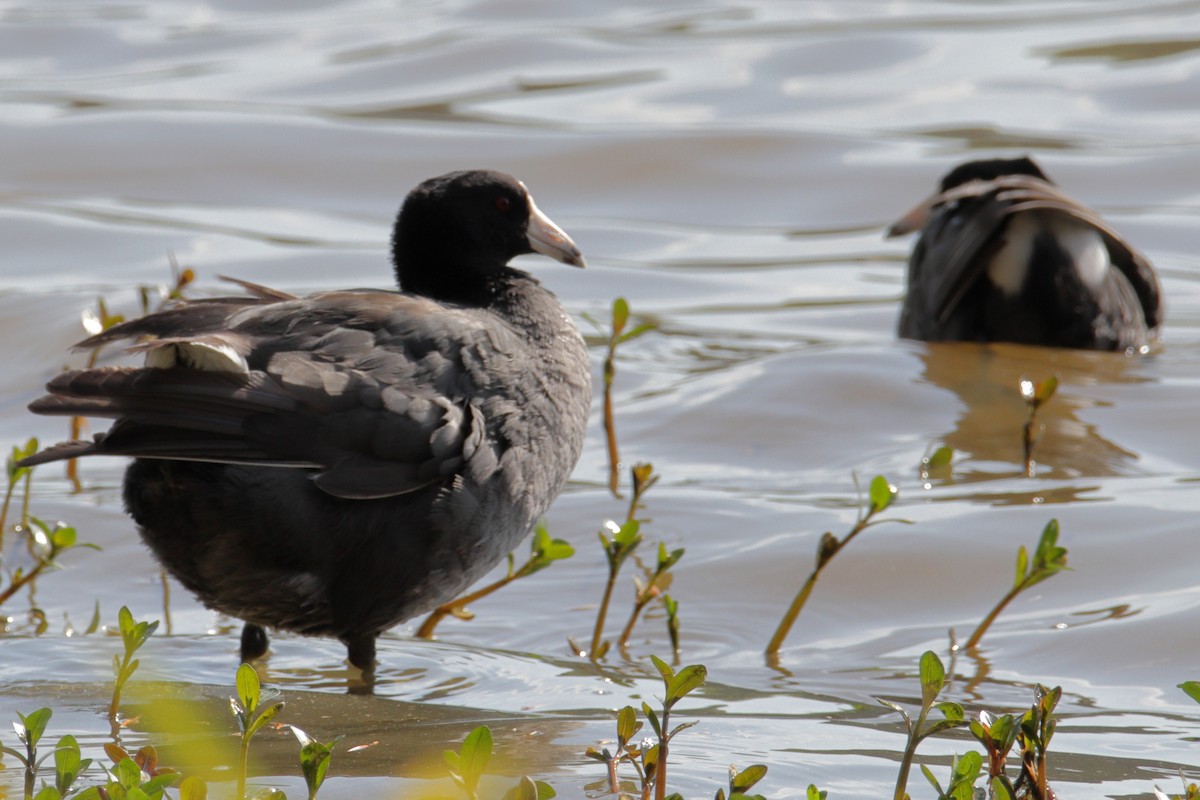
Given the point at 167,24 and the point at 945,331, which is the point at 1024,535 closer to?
the point at 945,331

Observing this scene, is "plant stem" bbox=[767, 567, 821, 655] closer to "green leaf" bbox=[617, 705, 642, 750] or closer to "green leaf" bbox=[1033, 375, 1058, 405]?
"green leaf" bbox=[1033, 375, 1058, 405]

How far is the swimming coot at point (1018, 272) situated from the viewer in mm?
6965

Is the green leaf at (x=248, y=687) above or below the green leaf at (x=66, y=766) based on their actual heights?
above

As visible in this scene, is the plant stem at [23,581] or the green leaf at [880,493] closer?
the green leaf at [880,493]

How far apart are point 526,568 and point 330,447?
676 mm

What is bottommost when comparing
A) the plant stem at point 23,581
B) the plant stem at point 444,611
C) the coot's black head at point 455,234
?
the plant stem at point 444,611

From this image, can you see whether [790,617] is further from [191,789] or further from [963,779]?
[191,789]

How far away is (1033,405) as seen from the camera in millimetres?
4863

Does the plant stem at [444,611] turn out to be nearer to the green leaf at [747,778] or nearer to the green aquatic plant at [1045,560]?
the green aquatic plant at [1045,560]

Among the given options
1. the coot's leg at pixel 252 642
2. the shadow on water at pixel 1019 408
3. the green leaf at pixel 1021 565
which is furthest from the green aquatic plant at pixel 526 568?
the shadow on water at pixel 1019 408

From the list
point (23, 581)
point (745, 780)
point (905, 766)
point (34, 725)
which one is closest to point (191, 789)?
point (34, 725)

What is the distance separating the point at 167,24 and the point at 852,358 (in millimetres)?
8120

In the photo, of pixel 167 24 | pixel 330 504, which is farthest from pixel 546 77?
pixel 330 504

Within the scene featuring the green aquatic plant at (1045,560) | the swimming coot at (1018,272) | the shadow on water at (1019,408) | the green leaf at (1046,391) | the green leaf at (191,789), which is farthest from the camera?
the swimming coot at (1018,272)
